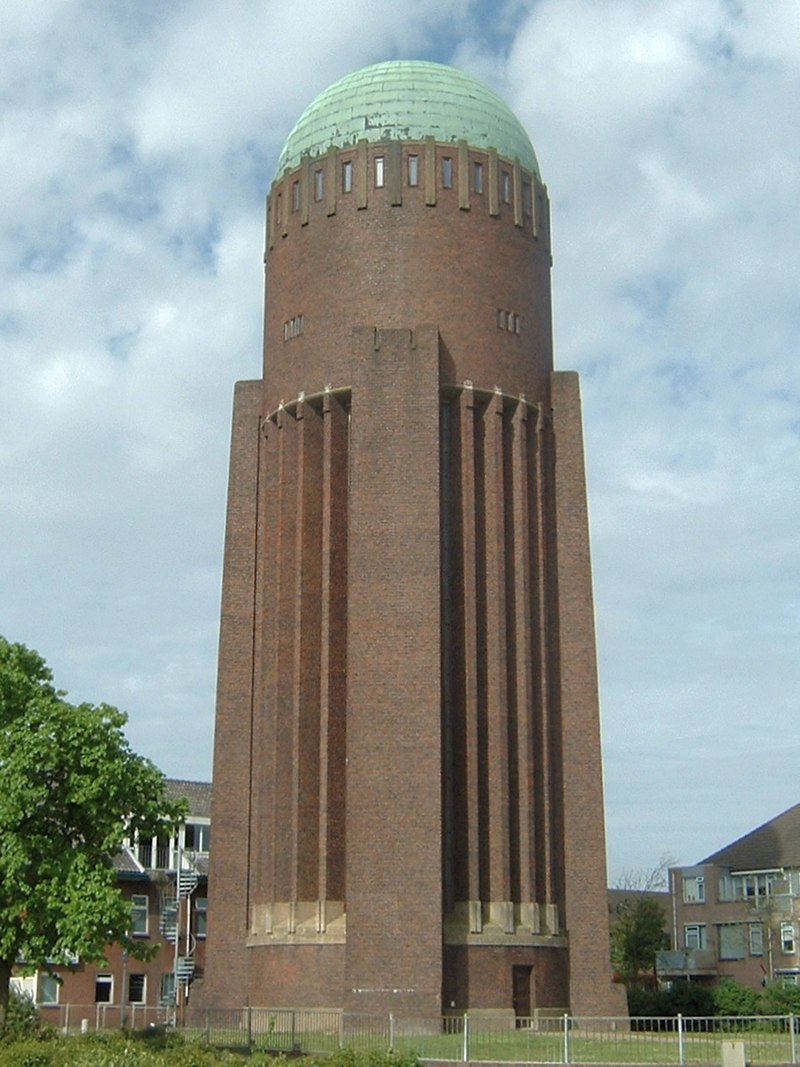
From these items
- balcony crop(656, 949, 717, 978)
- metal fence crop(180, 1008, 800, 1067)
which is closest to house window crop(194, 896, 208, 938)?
balcony crop(656, 949, 717, 978)

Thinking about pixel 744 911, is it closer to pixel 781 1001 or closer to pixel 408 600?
pixel 781 1001

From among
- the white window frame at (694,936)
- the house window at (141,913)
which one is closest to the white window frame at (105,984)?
the house window at (141,913)

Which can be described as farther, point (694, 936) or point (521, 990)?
point (694, 936)

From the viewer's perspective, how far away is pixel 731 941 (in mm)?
69750

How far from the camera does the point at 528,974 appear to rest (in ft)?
128

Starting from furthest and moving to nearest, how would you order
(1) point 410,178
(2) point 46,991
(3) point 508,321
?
1. (2) point 46,991
2. (3) point 508,321
3. (1) point 410,178

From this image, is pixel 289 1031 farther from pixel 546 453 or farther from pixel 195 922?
pixel 195 922

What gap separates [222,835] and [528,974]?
388 inches

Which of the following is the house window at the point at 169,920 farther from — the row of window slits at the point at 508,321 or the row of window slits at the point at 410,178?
the row of window slits at the point at 410,178

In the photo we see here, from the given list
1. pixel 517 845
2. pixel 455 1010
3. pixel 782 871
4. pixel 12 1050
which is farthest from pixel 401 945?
pixel 782 871

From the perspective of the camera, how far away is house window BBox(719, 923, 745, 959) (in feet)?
226

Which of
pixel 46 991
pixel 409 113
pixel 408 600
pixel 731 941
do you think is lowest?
pixel 46 991

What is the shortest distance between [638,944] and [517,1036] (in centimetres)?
4062

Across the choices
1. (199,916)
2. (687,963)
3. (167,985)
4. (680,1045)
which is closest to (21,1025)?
(680,1045)
